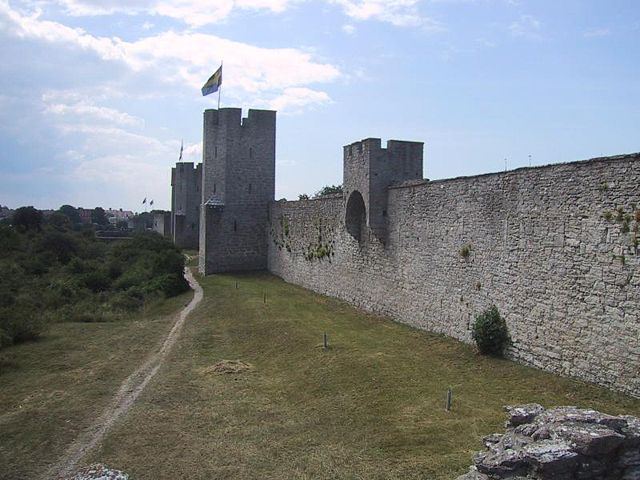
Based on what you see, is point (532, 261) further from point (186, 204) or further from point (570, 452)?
point (186, 204)

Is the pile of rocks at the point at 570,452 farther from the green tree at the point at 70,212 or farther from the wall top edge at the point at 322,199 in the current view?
the green tree at the point at 70,212

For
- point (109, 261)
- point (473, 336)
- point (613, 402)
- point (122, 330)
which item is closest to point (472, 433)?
point (613, 402)

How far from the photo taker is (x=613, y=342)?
1101 cm

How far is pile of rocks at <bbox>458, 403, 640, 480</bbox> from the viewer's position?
6.97 metres

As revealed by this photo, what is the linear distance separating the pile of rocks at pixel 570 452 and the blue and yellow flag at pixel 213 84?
31.4 m

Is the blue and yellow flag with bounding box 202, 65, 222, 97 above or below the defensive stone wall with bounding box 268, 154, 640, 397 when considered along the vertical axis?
above

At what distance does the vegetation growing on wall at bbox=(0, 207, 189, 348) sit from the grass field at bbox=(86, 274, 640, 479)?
862 centimetres

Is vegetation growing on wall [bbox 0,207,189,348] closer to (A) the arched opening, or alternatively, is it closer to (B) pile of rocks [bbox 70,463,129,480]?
(A) the arched opening

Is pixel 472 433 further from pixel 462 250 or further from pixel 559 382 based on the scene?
pixel 462 250

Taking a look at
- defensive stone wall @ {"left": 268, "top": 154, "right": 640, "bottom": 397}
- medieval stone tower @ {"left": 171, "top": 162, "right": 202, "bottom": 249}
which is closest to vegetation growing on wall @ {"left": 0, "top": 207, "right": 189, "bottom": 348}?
A: medieval stone tower @ {"left": 171, "top": 162, "right": 202, "bottom": 249}

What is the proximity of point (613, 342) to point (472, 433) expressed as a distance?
335 cm

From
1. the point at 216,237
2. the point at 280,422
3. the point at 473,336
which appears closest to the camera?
the point at 280,422

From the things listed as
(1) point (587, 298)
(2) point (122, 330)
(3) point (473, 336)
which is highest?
(1) point (587, 298)

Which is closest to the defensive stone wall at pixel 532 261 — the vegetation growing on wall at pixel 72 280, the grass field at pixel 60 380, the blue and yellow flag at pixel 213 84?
the grass field at pixel 60 380
